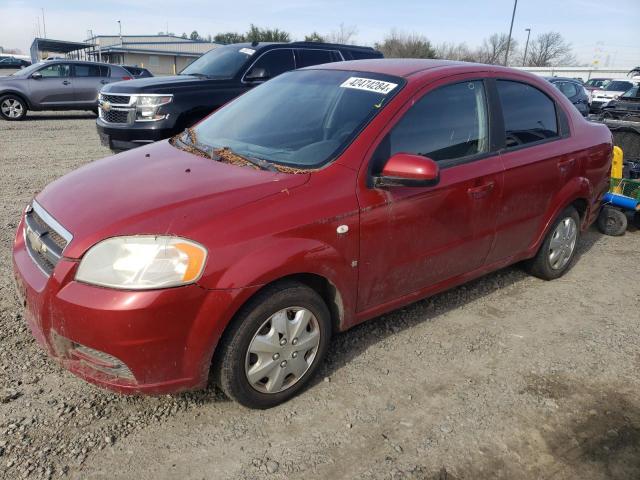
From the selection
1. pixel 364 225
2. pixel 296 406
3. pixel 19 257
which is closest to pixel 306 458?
pixel 296 406

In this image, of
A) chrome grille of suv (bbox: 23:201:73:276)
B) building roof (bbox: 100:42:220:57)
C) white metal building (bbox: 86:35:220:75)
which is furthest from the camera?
white metal building (bbox: 86:35:220:75)

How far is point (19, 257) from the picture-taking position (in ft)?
8.90

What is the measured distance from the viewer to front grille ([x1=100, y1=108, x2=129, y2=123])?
7.04 m

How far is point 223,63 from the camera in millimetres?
7852

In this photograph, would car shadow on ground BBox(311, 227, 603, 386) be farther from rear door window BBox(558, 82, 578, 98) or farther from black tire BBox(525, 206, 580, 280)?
rear door window BBox(558, 82, 578, 98)

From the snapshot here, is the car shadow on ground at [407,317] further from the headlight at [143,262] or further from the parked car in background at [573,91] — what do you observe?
the parked car in background at [573,91]

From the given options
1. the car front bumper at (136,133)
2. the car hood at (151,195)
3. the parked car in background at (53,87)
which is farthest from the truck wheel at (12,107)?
the car hood at (151,195)

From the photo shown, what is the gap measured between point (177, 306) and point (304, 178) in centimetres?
92

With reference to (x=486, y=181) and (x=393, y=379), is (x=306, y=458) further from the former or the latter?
(x=486, y=181)

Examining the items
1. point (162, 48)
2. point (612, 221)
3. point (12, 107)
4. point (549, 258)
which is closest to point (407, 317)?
point (549, 258)

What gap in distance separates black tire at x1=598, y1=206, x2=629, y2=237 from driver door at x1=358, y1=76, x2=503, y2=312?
3.06 meters

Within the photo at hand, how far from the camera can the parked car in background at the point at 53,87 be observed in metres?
13.6

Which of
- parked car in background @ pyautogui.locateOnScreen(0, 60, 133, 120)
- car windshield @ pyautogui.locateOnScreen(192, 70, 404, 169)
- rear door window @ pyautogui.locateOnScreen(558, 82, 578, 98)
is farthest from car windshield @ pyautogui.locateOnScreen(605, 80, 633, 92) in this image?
car windshield @ pyautogui.locateOnScreen(192, 70, 404, 169)

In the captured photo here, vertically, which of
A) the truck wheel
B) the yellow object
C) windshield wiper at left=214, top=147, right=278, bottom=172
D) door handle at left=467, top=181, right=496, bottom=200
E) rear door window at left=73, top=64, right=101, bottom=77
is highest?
windshield wiper at left=214, top=147, right=278, bottom=172
